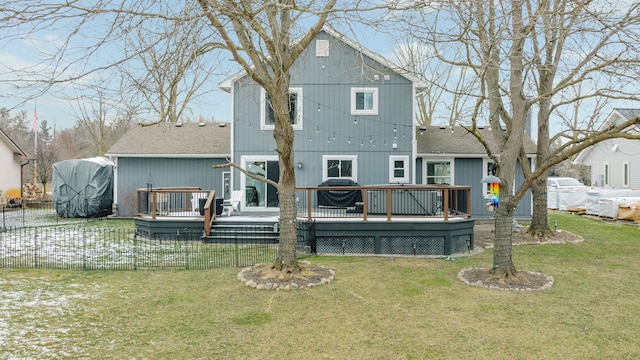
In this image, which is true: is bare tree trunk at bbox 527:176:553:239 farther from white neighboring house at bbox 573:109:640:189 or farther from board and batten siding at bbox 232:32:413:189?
white neighboring house at bbox 573:109:640:189

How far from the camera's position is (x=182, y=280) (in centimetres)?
773

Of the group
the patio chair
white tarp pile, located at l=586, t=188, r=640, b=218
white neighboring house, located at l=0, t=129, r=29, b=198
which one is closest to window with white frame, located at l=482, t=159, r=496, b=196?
white tarp pile, located at l=586, t=188, r=640, b=218

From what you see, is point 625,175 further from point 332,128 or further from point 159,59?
point 159,59

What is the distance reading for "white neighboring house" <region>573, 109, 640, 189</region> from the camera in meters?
23.8

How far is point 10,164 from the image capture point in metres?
25.6

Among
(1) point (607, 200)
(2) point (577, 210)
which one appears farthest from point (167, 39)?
(2) point (577, 210)

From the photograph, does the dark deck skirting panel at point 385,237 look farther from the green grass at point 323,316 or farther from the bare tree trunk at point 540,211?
the bare tree trunk at point 540,211

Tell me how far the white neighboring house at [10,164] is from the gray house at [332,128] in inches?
744

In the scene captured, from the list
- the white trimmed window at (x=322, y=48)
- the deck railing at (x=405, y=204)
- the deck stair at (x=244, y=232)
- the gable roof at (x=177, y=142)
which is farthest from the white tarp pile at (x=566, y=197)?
the gable roof at (x=177, y=142)

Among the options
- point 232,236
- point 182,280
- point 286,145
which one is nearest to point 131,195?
point 232,236

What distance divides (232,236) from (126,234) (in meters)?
4.10

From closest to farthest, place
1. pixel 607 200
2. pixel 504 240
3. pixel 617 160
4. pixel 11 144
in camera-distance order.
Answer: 1. pixel 504 240
2. pixel 607 200
3. pixel 11 144
4. pixel 617 160

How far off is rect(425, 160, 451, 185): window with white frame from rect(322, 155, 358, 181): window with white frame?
377 centimetres

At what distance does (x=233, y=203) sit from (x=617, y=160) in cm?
2458
